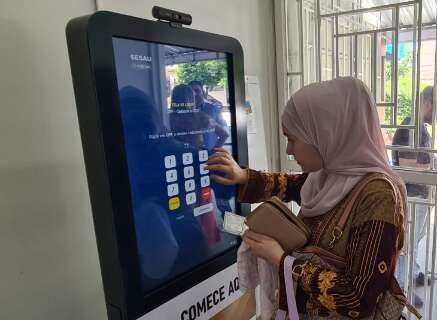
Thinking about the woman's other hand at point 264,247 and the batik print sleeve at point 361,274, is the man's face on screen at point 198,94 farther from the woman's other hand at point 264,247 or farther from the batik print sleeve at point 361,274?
the batik print sleeve at point 361,274

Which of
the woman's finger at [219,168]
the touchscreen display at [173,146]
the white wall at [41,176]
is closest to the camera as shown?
the touchscreen display at [173,146]

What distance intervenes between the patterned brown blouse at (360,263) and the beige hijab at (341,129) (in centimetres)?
6

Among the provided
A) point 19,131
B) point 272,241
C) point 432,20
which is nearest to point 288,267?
point 272,241

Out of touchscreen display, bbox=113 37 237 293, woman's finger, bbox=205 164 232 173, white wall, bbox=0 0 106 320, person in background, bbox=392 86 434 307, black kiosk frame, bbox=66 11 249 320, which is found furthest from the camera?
person in background, bbox=392 86 434 307

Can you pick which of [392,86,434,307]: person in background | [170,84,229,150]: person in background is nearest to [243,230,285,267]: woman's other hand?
[170,84,229,150]: person in background

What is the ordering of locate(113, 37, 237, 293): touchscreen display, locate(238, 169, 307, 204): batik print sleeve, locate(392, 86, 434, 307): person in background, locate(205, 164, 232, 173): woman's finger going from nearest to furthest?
1. locate(113, 37, 237, 293): touchscreen display
2. locate(205, 164, 232, 173): woman's finger
3. locate(238, 169, 307, 204): batik print sleeve
4. locate(392, 86, 434, 307): person in background

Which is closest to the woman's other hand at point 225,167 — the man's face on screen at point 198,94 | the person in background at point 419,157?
the man's face on screen at point 198,94

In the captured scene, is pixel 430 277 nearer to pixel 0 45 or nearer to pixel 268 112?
pixel 268 112

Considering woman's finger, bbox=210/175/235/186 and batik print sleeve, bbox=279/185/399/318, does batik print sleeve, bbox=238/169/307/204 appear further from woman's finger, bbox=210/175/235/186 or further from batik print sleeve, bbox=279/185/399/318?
batik print sleeve, bbox=279/185/399/318

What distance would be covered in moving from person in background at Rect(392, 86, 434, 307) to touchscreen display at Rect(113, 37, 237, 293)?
3.45 feet

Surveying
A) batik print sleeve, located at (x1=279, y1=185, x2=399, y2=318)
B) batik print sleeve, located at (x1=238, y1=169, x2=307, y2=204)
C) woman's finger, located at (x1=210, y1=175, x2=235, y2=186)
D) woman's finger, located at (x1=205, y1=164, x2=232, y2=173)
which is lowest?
batik print sleeve, located at (x1=279, y1=185, x2=399, y2=318)

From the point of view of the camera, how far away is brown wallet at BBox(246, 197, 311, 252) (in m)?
0.95

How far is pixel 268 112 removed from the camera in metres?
2.02

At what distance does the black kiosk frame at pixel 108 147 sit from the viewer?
0.65 meters
